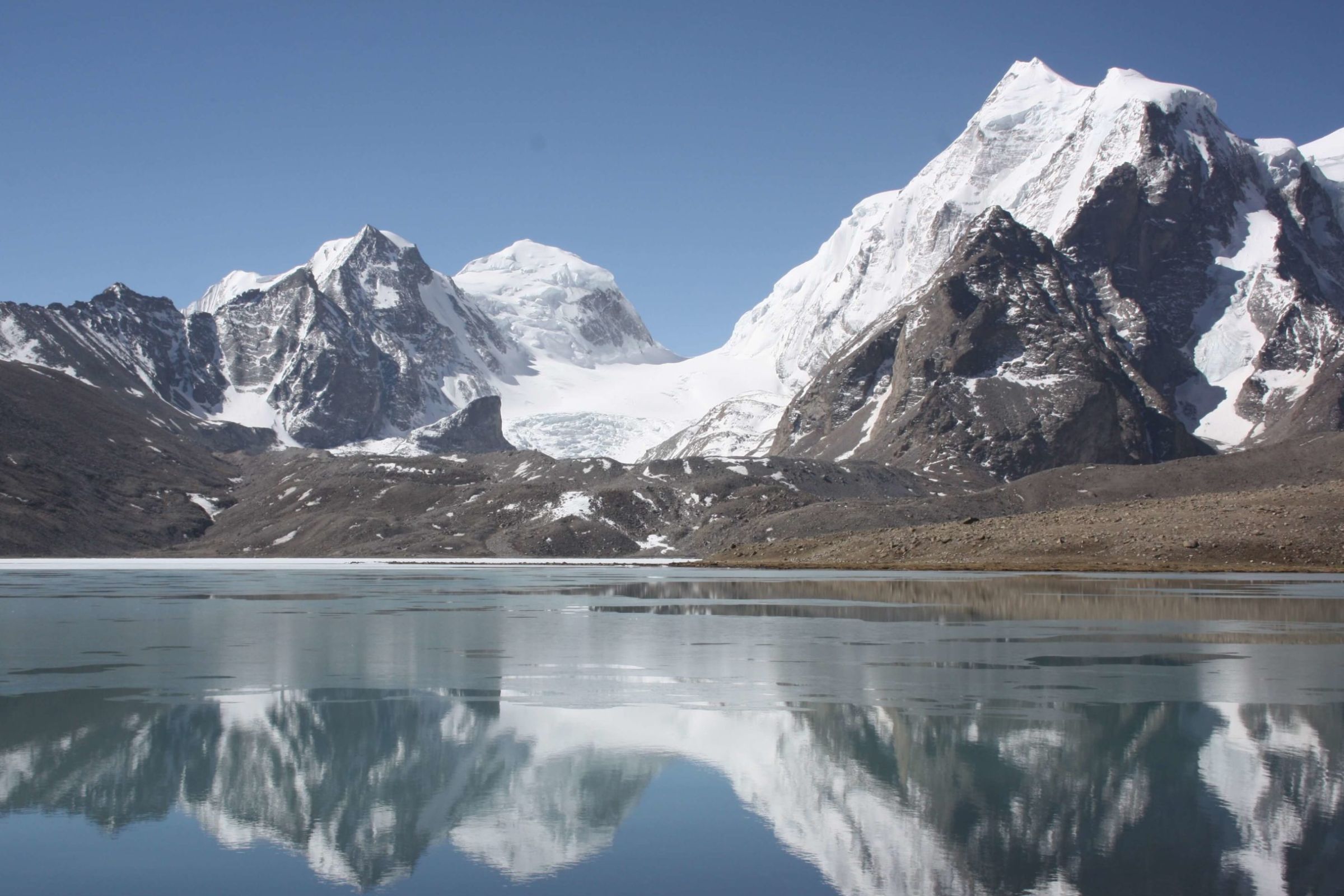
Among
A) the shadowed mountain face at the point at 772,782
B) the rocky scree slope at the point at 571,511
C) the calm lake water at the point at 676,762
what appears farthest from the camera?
the rocky scree slope at the point at 571,511

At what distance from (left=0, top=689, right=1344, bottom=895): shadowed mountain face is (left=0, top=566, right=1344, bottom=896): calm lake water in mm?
68

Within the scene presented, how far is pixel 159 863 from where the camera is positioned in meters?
14.9

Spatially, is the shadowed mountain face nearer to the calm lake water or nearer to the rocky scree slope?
the calm lake water

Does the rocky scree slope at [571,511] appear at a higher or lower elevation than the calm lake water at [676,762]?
higher

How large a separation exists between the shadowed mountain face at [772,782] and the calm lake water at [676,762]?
7 cm

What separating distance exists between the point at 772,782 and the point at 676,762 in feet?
6.72

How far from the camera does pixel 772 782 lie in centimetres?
1917

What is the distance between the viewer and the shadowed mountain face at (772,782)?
49.6 feet

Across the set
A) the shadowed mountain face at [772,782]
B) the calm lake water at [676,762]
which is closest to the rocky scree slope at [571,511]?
the calm lake water at [676,762]

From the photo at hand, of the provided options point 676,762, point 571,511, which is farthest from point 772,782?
point 571,511

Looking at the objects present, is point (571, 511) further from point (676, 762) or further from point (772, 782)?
point (772, 782)

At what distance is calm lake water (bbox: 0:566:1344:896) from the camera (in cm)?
1484

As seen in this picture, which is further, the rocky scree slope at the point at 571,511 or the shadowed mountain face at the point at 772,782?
the rocky scree slope at the point at 571,511

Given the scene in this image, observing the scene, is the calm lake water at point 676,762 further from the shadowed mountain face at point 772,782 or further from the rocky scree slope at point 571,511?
the rocky scree slope at point 571,511
